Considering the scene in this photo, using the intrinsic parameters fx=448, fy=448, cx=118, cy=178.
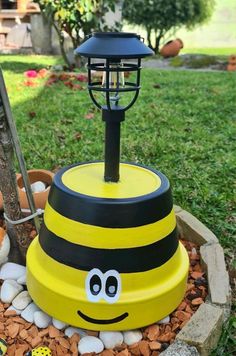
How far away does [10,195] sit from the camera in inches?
65.8

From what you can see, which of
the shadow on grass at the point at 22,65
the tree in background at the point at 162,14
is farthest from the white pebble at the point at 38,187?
the tree in background at the point at 162,14

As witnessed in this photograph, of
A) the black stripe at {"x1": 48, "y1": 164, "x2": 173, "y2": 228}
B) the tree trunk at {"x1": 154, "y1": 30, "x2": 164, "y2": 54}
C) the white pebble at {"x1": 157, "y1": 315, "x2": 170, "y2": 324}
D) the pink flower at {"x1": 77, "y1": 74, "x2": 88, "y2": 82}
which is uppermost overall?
the black stripe at {"x1": 48, "y1": 164, "x2": 173, "y2": 228}

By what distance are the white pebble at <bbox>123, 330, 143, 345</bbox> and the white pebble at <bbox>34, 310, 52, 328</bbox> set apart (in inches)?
10.6

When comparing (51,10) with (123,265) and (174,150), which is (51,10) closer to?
(174,150)

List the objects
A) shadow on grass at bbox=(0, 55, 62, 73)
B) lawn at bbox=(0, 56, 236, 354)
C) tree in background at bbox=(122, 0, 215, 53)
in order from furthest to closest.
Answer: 1. tree in background at bbox=(122, 0, 215, 53)
2. shadow on grass at bbox=(0, 55, 62, 73)
3. lawn at bbox=(0, 56, 236, 354)

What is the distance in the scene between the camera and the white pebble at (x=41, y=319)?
1521mm

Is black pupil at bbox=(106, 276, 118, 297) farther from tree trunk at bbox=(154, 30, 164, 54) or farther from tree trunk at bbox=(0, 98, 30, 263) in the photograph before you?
tree trunk at bbox=(154, 30, 164, 54)

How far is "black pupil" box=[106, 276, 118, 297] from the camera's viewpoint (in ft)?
4.63

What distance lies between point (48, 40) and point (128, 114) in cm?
550

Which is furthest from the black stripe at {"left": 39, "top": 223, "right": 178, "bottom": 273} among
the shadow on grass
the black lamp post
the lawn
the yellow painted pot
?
the shadow on grass

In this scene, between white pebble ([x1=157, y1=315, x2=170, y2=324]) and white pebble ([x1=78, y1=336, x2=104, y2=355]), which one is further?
white pebble ([x1=157, y1=315, x2=170, y2=324])

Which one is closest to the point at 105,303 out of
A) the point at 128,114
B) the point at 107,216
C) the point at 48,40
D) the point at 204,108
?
the point at 107,216

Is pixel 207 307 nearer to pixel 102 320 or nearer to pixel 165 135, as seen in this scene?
pixel 102 320

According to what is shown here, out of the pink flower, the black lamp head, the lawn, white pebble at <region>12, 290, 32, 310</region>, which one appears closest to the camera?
the black lamp head
